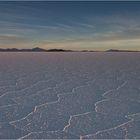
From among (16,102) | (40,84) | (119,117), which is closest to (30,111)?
(16,102)

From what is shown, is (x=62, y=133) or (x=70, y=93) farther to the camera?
(x=70, y=93)

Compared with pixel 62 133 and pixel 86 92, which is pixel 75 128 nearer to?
pixel 62 133

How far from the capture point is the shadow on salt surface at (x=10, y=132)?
3262 mm

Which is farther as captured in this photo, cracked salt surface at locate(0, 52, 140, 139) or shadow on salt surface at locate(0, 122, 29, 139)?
cracked salt surface at locate(0, 52, 140, 139)

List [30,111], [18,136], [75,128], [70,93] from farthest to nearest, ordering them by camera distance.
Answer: [70,93]
[30,111]
[75,128]
[18,136]

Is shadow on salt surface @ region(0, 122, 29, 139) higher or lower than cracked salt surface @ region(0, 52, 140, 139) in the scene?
lower

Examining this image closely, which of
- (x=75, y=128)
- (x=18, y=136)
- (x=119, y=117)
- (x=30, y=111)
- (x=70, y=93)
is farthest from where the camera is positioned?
(x=70, y=93)

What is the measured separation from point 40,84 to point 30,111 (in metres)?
2.64

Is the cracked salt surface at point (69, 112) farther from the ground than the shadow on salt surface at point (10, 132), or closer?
farther from the ground

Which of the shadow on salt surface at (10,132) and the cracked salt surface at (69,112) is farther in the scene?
the cracked salt surface at (69,112)

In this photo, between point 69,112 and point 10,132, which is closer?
point 10,132

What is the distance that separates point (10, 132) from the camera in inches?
133

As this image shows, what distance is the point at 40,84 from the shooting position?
6887mm

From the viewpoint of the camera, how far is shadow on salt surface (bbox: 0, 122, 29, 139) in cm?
326
